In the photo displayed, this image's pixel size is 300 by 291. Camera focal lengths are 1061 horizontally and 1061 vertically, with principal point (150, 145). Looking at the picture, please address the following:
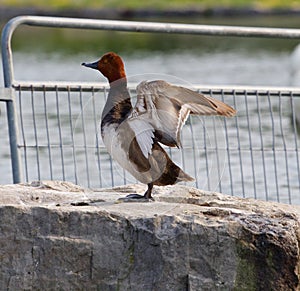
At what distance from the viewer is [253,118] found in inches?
520

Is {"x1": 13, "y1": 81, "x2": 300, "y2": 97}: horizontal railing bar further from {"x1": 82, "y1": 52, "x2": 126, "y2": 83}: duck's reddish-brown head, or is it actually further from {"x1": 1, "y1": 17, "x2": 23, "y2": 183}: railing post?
{"x1": 82, "y1": 52, "x2": 126, "y2": 83}: duck's reddish-brown head

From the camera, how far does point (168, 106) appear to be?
4988 mm

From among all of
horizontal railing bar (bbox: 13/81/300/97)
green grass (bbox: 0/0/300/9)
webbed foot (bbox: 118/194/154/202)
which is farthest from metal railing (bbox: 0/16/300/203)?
green grass (bbox: 0/0/300/9)

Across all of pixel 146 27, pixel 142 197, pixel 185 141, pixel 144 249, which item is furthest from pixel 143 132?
pixel 185 141

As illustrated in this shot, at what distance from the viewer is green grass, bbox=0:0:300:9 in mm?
46438

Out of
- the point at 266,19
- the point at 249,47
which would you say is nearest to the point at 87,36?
the point at 249,47

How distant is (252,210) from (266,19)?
36400 millimetres

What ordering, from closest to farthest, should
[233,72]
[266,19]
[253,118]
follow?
[253,118] < [233,72] < [266,19]

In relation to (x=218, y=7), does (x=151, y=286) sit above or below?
below

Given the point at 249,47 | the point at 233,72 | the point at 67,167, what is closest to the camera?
the point at 67,167

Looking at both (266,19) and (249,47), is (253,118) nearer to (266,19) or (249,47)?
(249,47)

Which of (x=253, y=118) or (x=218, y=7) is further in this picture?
(x=218, y=7)

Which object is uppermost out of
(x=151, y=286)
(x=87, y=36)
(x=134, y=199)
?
(x=87, y=36)

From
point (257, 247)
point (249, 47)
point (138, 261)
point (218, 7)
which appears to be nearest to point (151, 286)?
point (138, 261)
